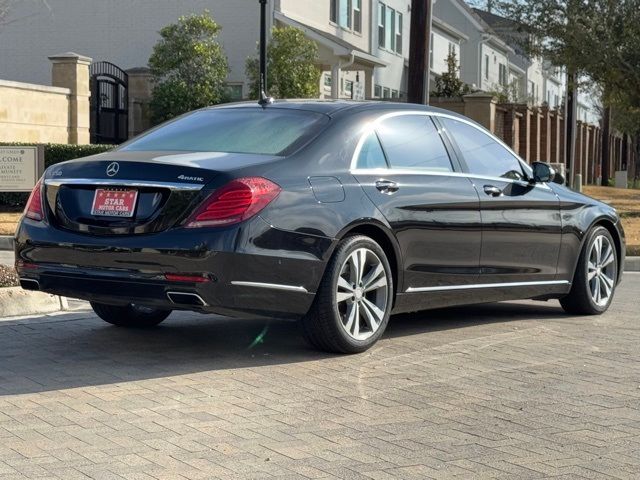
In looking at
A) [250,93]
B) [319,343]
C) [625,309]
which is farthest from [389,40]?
[319,343]

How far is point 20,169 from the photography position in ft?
64.1

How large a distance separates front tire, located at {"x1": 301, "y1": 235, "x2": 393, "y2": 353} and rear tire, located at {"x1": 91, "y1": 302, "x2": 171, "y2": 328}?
1.50 metres

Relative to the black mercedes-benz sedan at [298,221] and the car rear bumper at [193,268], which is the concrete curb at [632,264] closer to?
the black mercedes-benz sedan at [298,221]

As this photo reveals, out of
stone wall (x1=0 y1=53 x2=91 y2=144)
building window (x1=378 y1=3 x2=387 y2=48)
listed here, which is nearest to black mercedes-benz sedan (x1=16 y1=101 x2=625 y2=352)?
stone wall (x1=0 y1=53 x2=91 y2=144)

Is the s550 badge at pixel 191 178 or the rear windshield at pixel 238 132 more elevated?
the rear windshield at pixel 238 132

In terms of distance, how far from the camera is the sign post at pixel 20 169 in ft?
63.8

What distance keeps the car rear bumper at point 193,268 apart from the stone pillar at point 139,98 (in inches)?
1015

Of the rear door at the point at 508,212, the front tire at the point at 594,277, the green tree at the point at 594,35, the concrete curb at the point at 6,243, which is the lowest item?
the concrete curb at the point at 6,243

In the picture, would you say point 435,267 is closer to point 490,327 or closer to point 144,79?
point 490,327

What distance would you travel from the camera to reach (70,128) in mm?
27844

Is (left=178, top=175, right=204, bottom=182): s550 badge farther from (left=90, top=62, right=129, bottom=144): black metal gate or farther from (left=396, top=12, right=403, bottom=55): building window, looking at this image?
(left=396, top=12, right=403, bottom=55): building window

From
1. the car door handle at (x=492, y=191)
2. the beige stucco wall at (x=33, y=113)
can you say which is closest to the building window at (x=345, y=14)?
the beige stucco wall at (x=33, y=113)

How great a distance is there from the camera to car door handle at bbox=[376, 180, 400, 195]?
736 cm

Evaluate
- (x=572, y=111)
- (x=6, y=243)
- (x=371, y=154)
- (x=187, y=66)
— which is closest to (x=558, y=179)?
(x=371, y=154)
